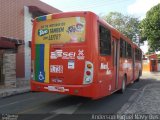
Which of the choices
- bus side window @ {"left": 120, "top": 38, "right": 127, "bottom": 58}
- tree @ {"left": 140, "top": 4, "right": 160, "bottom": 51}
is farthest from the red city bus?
tree @ {"left": 140, "top": 4, "right": 160, "bottom": 51}

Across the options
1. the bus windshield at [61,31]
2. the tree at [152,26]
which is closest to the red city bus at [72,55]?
the bus windshield at [61,31]

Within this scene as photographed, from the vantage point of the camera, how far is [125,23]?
5650cm

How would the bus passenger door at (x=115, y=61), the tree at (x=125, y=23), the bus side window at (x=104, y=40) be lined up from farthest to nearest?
the tree at (x=125, y=23)
the bus passenger door at (x=115, y=61)
the bus side window at (x=104, y=40)

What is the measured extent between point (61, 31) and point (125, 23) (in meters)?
47.3

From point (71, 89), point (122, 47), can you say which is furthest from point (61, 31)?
point (122, 47)

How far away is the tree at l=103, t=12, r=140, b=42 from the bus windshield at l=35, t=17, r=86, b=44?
45.9m

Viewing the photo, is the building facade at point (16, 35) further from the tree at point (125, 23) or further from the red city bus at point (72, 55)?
the tree at point (125, 23)

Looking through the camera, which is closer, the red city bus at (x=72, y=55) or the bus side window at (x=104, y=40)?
the red city bus at (x=72, y=55)

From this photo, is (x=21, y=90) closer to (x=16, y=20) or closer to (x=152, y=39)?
(x=16, y=20)

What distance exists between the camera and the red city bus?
9836mm

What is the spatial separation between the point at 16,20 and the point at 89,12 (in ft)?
40.2

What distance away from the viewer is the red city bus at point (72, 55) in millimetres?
9836

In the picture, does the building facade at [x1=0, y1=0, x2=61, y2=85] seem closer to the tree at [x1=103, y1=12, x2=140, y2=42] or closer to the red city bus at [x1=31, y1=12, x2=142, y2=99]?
the red city bus at [x1=31, y1=12, x2=142, y2=99]

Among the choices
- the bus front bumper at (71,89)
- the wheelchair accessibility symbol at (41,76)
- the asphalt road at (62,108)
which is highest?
the wheelchair accessibility symbol at (41,76)
